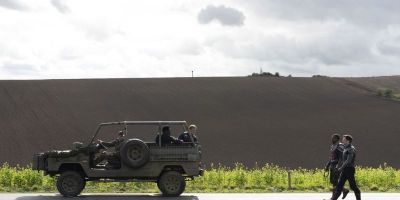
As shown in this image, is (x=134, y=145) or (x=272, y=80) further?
(x=272, y=80)

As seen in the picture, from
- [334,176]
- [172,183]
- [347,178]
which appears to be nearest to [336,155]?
[334,176]

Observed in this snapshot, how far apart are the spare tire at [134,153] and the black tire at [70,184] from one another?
4.56ft

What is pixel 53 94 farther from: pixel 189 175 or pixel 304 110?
pixel 189 175

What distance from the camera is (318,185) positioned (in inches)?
868

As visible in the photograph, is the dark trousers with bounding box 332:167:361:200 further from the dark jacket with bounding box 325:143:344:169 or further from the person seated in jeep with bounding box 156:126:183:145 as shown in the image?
the person seated in jeep with bounding box 156:126:183:145

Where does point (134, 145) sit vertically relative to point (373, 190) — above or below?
above

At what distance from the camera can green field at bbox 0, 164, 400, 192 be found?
2078cm

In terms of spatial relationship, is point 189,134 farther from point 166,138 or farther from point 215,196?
point 215,196

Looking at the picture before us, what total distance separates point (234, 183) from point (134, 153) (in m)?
5.47

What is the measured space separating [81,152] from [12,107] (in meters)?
39.8

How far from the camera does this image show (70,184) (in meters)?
17.9

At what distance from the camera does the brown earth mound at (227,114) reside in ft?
145

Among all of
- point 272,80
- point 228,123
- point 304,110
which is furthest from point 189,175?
point 272,80

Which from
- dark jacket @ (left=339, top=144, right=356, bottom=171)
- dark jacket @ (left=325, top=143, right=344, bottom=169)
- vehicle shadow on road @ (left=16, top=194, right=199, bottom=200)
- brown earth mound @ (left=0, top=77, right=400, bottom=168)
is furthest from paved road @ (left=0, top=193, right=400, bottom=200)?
brown earth mound @ (left=0, top=77, right=400, bottom=168)
